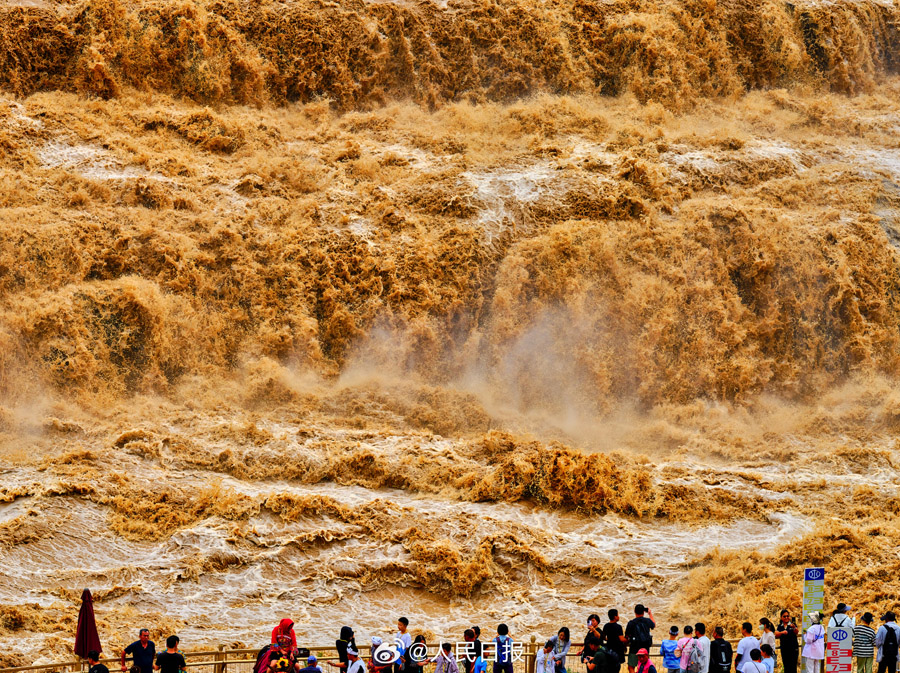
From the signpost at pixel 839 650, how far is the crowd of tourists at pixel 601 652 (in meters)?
0.06

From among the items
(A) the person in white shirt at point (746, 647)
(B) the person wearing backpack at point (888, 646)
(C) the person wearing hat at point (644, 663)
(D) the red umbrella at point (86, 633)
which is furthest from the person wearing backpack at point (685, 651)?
(D) the red umbrella at point (86, 633)

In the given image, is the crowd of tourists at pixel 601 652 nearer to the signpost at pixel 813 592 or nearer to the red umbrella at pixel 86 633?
the signpost at pixel 813 592

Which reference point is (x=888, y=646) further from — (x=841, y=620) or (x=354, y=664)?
(x=354, y=664)

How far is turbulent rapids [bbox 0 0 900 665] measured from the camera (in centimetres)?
1903

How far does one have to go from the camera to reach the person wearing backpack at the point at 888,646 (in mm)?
13367

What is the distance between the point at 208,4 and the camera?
3183 centimetres

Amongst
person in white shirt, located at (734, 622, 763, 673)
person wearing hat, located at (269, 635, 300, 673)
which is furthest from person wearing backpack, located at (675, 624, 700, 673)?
person wearing hat, located at (269, 635, 300, 673)

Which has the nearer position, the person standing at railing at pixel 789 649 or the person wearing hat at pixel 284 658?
the person wearing hat at pixel 284 658

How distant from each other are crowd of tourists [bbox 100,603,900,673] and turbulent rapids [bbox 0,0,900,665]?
4.44m

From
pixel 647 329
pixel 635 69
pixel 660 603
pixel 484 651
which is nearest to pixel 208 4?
pixel 635 69

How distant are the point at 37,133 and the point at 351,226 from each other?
315 inches

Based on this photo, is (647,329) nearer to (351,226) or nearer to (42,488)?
(351,226)

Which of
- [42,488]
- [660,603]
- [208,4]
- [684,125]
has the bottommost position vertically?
[660,603]

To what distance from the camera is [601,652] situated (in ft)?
39.6
